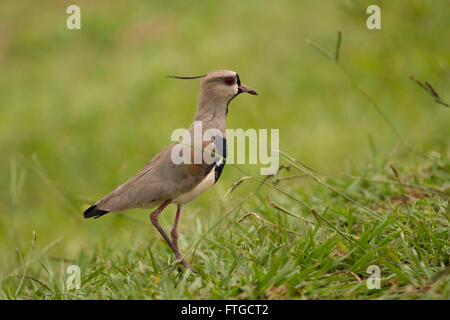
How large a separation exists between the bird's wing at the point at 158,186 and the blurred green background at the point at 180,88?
231 centimetres

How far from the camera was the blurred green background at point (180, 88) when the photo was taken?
261 inches

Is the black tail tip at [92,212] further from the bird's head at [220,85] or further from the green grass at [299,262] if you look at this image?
the bird's head at [220,85]

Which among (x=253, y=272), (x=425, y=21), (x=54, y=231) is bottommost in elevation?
(x=54, y=231)

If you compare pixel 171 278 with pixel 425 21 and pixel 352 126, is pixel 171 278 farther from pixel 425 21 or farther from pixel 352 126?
pixel 425 21

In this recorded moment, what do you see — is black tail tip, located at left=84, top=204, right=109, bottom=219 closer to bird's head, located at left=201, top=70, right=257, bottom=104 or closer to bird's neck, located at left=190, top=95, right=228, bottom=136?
bird's neck, located at left=190, top=95, right=228, bottom=136

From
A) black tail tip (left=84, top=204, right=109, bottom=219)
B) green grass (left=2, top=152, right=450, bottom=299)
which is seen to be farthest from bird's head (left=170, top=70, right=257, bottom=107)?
black tail tip (left=84, top=204, right=109, bottom=219)

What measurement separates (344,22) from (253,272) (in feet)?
23.3

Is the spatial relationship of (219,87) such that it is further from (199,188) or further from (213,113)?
(199,188)

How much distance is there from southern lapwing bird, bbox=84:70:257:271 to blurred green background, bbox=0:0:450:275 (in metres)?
2.28

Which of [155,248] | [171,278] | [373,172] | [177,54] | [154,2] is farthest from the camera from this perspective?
[154,2]

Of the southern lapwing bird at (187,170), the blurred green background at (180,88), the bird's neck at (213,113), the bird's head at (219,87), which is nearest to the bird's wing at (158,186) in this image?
the southern lapwing bird at (187,170)

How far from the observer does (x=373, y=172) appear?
4.36m

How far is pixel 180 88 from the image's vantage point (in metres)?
8.24
